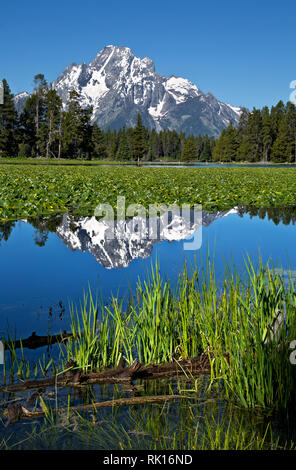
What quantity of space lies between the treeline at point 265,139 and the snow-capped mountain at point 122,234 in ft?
262

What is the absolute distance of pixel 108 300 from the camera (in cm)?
531

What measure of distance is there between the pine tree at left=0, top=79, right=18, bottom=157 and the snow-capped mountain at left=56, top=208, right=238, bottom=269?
57.5 meters

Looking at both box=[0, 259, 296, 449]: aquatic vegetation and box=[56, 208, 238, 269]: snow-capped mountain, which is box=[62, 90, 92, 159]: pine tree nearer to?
box=[56, 208, 238, 269]: snow-capped mountain

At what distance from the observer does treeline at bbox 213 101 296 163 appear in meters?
86.7

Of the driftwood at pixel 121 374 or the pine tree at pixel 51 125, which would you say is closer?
the driftwood at pixel 121 374

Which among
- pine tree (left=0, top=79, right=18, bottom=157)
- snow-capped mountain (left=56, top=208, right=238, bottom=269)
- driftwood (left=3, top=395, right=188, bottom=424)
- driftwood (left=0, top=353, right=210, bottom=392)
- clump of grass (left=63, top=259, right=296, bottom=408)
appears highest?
pine tree (left=0, top=79, right=18, bottom=157)

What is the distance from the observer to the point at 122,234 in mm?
9797

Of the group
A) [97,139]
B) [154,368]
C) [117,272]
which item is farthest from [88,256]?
[97,139]

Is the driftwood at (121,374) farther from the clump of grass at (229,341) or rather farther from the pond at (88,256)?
the pond at (88,256)

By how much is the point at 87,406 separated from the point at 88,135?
71.5 m

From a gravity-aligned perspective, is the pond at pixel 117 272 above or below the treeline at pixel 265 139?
below

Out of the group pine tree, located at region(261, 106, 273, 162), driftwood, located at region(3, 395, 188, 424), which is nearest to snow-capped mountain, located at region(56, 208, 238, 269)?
driftwood, located at region(3, 395, 188, 424)

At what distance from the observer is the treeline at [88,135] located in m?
67.1

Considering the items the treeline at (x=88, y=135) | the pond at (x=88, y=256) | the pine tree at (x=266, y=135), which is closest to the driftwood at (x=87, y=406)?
the pond at (x=88, y=256)
